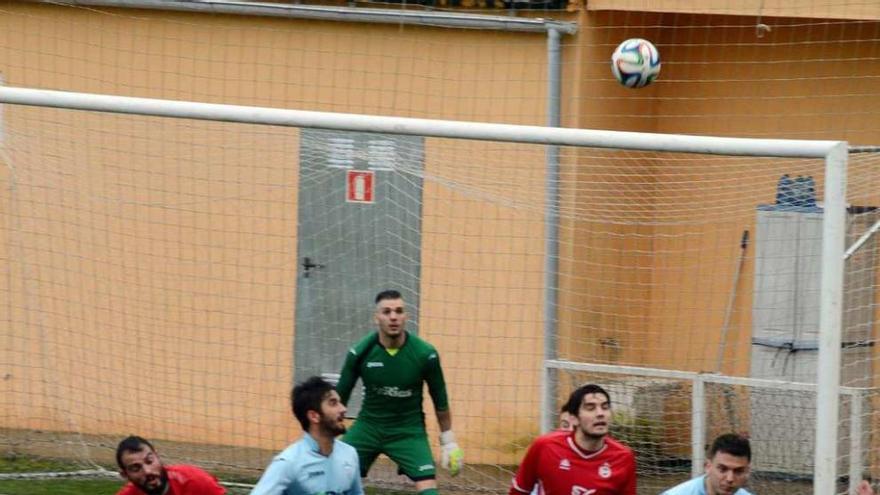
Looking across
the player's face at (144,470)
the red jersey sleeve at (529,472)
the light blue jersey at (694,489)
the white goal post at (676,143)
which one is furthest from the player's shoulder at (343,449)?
the white goal post at (676,143)

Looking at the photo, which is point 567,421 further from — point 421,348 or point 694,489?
point 694,489

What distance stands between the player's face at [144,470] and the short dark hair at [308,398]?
2.16 ft

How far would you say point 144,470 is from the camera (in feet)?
23.8

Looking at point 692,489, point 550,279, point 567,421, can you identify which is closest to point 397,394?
point 567,421

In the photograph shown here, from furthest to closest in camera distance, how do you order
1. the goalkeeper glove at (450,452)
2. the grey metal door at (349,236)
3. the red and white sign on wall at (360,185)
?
the red and white sign on wall at (360,185)
the grey metal door at (349,236)
the goalkeeper glove at (450,452)

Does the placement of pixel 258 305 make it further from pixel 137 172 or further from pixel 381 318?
pixel 381 318

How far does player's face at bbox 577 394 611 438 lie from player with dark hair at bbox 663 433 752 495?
0.55 metres

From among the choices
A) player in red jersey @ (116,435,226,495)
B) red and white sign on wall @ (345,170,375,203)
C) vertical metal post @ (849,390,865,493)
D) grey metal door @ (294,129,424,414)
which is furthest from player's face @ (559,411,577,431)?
red and white sign on wall @ (345,170,375,203)

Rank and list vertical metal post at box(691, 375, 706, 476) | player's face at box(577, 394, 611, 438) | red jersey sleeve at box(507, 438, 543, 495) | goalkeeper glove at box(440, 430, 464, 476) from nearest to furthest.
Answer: player's face at box(577, 394, 611, 438) < red jersey sleeve at box(507, 438, 543, 495) < goalkeeper glove at box(440, 430, 464, 476) < vertical metal post at box(691, 375, 706, 476)

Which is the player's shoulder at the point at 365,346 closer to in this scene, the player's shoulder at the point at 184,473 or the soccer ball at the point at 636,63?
the player's shoulder at the point at 184,473

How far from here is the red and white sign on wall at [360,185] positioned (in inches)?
421

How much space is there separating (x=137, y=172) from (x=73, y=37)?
5.69 ft

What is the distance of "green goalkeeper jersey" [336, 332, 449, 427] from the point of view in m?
9.17

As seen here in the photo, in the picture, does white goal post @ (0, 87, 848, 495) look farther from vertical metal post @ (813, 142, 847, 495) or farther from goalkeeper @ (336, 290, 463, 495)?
goalkeeper @ (336, 290, 463, 495)
